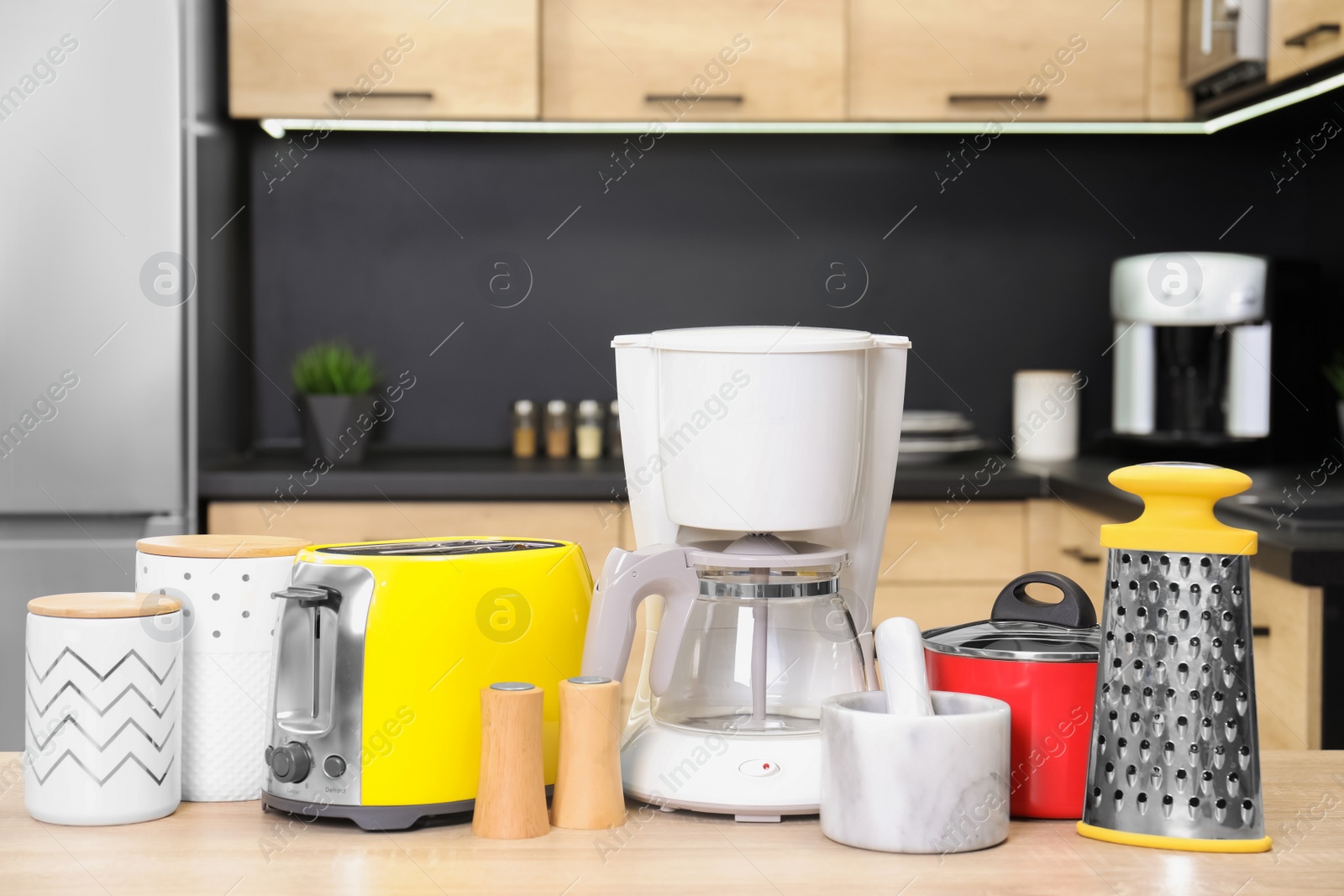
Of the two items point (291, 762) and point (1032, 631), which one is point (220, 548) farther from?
point (1032, 631)

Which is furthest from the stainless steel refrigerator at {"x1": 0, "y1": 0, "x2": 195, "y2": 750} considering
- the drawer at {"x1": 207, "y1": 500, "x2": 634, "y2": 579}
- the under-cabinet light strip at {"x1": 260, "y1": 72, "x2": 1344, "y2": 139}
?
the under-cabinet light strip at {"x1": 260, "y1": 72, "x2": 1344, "y2": 139}

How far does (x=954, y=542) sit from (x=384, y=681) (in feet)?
5.44

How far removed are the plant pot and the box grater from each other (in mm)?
1940

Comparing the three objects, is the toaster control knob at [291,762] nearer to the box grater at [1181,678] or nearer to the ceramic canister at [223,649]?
the ceramic canister at [223,649]

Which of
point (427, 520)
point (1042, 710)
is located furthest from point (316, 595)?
point (427, 520)

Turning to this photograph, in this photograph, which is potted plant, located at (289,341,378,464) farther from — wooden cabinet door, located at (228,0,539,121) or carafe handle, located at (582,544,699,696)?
carafe handle, located at (582,544,699,696)

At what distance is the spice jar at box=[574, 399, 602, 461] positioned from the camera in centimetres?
266

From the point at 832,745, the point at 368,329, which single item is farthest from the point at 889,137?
the point at 832,745

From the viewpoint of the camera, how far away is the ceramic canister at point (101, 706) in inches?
30.7

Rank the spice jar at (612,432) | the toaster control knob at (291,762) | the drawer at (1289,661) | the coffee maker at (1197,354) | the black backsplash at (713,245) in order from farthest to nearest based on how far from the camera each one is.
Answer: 1. the black backsplash at (713,245)
2. the spice jar at (612,432)
3. the coffee maker at (1197,354)
4. the drawer at (1289,661)
5. the toaster control knob at (291,762)

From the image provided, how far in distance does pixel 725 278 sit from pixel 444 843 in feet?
7.20

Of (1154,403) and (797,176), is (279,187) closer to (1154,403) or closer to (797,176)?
(797,176)

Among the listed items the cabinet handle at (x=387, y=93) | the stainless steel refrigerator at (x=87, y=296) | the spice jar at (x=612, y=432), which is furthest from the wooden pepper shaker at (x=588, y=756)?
the cabinet handle at (x=387, y=93)

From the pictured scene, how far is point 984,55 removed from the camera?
8.22ft
